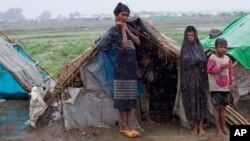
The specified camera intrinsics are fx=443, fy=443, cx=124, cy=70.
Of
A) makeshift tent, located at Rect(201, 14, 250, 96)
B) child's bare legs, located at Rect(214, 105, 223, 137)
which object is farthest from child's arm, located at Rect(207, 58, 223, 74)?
makeshift tent, located at Rect(201, 14, 250, 96)

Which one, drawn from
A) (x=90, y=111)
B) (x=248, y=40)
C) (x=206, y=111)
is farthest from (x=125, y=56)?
(x=248, y=40)

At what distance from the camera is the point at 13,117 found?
926 centimetres

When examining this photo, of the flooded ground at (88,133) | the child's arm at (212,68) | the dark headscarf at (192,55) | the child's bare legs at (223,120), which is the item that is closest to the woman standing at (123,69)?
the flooded ground at (88,133)

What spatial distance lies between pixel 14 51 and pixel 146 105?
4.32 meters

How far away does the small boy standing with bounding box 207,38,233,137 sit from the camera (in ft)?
23.6

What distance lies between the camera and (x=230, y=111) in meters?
7.90

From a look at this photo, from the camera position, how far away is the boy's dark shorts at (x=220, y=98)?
7305mm

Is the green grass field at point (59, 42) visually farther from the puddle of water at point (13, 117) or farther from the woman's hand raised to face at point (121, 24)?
the woman's hand raised to face at point (121, 24)

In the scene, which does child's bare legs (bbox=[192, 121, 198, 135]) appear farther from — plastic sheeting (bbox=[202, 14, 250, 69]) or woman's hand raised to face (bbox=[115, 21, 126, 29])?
woman's hand raised to face (bbox=[115, 21, 126, 29])

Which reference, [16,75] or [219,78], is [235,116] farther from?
[16,75]

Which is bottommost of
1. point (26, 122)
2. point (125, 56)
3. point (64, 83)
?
point (26, 122)

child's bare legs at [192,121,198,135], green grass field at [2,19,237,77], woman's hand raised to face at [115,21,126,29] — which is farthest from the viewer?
green grass field at [2,19,237,77]

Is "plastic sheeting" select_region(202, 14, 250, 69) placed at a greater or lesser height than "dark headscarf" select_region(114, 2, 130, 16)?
lesser

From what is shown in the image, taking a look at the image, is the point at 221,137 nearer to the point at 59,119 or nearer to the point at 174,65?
the point at 174,65
